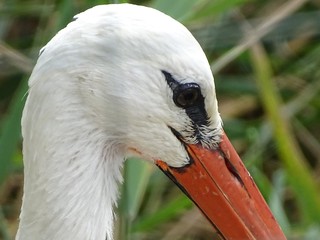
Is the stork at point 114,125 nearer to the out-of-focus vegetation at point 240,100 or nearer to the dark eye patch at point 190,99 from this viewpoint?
the dark eye patch at point 190,99

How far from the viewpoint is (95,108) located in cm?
231

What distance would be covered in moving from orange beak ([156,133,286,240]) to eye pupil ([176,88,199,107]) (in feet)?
0.41

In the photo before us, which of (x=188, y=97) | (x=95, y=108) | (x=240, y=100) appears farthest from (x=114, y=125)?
(x=240, y=100)

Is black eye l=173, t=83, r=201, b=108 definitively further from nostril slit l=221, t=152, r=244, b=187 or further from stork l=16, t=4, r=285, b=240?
nostril slit l=221, t=152, r=244, b=187

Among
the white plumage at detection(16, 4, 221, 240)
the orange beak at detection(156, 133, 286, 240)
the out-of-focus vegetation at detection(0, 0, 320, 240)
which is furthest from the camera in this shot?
the out-of-focus vegetation at detection(0, 0, 320, 240)

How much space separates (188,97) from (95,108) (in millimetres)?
191

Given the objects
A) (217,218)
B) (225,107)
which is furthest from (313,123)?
(217,218)

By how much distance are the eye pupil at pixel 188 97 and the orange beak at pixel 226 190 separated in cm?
13

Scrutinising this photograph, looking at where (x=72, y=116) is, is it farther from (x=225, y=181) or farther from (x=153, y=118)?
(x=225, y=181)

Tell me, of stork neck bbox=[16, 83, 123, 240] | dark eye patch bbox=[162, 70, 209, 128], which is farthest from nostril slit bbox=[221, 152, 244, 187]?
stork neck bbox=[16, 83, 123, 240]

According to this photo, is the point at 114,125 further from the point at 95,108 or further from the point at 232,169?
the point at 232,169

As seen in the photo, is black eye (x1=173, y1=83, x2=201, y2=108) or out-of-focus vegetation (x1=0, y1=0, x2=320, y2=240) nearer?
black eye (x1=173, y1=83, x2=201, y2=108)

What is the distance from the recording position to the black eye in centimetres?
228

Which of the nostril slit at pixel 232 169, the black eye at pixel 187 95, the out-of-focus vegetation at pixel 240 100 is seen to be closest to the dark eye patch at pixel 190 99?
the black eye at pixel 187 95
